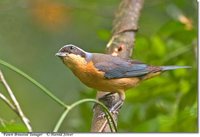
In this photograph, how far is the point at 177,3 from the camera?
263 cm

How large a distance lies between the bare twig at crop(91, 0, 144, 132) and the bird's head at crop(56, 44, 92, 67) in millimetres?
163

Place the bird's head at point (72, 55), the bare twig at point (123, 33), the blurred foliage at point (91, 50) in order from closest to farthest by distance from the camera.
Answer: the bird's head at point (72, 55) → the bare twig at point (123, 33) → the blurred foliage at point (91, 50)

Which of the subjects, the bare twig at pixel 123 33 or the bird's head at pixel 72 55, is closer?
the bird's head at pixel 72 55

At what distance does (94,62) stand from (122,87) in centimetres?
12

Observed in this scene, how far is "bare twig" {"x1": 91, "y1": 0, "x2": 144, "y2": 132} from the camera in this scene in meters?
2.12

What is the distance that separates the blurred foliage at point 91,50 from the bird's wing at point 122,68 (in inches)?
6.7

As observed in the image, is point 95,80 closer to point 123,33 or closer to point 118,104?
point 118,104

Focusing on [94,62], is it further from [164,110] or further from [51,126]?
[51,126]

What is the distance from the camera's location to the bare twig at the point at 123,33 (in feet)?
6.95

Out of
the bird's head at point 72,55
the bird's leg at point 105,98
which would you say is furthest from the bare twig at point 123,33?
the bird's head at point 72,55

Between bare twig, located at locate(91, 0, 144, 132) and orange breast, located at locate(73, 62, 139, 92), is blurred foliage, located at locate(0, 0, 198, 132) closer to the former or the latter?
bare twig, located at locate(91, 0, 144, 132)

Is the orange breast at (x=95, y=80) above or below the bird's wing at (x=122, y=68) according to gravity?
below

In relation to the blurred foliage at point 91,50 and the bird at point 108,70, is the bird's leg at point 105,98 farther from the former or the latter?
the blurred foliage at point 91,50

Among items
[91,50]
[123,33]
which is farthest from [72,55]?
[91,50]
